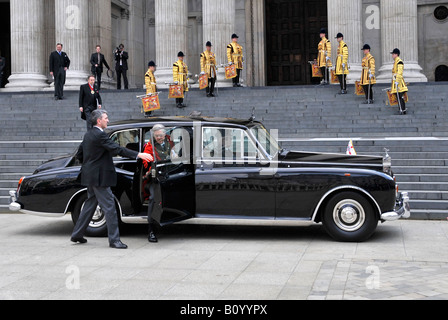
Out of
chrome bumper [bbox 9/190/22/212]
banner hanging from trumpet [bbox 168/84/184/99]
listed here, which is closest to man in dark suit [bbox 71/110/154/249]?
chrome bumper [bbox 9/190/22/212]

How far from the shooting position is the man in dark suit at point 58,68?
859 inches

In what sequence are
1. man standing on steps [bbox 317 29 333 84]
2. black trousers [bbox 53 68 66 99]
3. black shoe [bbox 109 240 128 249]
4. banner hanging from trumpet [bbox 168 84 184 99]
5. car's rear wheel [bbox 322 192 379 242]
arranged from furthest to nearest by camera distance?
man standing on steps [bbox 317 29 333 84], black trousers [bbox 53 68 66 99], banner hanging from trumpet [bbox 168 84 184 99], car's rear wheel [bbox 322 192 379 242], black shoe [bbox 109 240 128 249]

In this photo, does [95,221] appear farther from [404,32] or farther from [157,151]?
[404,32]

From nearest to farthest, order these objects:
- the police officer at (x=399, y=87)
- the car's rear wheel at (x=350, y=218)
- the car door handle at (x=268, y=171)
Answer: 1. the car's rear wheel at (x=350, y=218)
2. the car door handle at (x=268, y=171)
3. the police officer at (x=399, y=87)

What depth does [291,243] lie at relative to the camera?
917 centimetres

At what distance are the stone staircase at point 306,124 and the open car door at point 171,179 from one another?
14.0 feet

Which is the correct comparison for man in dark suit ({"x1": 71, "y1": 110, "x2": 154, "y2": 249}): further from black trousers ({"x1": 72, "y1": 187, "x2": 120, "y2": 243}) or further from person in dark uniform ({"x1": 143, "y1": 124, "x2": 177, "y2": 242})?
person in dark uniform ({"x1": 143, "y1": 124, "x2": 177, "y2": 242})

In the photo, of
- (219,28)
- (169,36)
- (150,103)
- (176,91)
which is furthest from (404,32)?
(150,103)

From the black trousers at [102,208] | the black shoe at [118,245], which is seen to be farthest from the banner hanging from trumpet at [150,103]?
the black shoe at [118,245]

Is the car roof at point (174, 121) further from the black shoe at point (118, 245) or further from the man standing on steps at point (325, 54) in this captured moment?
the man standing on steps at point (325, 54)

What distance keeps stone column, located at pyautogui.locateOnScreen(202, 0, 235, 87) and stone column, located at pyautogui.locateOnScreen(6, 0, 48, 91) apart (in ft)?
21.7

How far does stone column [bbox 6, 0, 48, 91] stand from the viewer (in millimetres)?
25094

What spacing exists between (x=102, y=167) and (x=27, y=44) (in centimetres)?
1807

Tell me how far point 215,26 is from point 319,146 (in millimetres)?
10741
